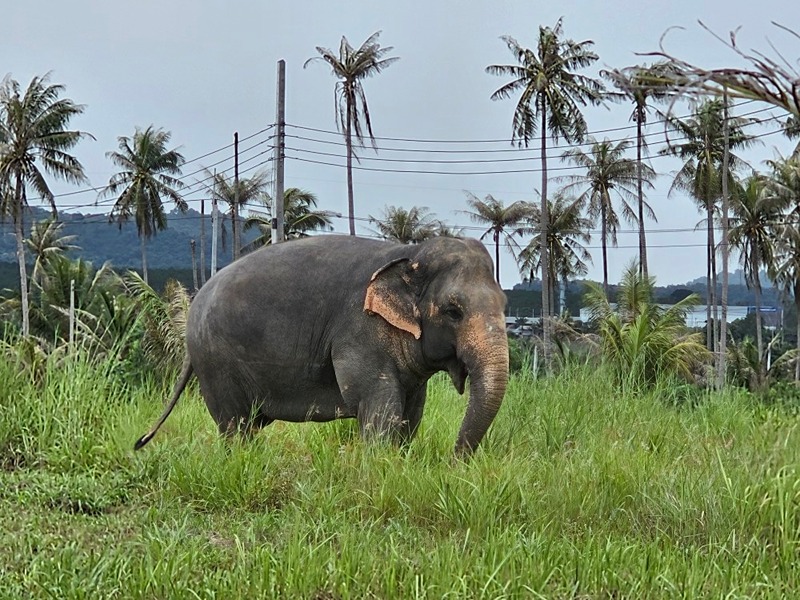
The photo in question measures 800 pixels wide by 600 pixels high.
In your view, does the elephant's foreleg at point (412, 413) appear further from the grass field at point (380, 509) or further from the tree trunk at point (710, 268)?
the tree trunk at point (710, 268)

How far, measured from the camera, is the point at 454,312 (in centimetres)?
619

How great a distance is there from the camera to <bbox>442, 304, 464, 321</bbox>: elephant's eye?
20.2 feet

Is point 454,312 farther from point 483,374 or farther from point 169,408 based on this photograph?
point 169,408

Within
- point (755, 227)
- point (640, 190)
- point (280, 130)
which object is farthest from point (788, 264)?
point (280, 130)

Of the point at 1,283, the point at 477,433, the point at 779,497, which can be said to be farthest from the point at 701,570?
the point at 1,283

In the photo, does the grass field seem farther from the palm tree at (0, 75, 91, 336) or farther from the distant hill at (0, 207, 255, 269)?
the distant hill at (0, 207, 255, 269)

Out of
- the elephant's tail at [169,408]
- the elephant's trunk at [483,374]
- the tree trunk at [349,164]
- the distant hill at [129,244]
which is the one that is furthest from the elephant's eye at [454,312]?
the distant hill at [129,244]

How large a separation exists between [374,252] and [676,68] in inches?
174

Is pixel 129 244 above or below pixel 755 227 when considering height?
above

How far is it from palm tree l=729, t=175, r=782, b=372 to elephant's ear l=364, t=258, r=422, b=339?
41828 millimetres

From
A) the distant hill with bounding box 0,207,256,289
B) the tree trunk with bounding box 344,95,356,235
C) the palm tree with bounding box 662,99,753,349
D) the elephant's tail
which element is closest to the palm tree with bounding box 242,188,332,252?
the tree trunk with bounding box 344,95,356,235

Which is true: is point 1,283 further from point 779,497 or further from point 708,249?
point 779,497

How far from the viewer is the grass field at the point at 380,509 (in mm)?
3928

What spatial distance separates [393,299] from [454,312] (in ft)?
1.39
